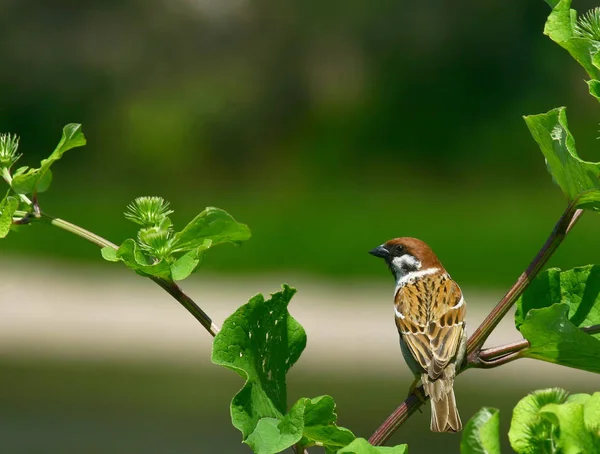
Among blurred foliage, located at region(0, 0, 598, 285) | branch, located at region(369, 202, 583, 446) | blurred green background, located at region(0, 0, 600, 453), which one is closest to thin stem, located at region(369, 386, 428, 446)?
branch, located at region(369, 202, 583, 446)

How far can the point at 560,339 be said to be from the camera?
754 millimetres

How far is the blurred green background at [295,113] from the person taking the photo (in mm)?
10008

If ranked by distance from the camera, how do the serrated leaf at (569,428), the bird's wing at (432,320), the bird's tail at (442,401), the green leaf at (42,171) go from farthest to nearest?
the bird's wing at (432,320) < the bird's tail at (442,401) < the green leaf at (42,171) < the serrated leaf at (569,428)

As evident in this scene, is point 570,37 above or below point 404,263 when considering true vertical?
below

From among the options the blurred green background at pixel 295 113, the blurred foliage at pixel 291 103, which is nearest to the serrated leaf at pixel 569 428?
the blurred green background at pixel 295 113

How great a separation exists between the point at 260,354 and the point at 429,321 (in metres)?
0.90

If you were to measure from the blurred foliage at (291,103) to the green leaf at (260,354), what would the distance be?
29.8 feet

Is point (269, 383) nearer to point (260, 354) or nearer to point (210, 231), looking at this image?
point (260, 354)

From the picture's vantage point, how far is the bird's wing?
1.53 metres

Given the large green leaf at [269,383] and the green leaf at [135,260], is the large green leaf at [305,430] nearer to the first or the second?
the large green leaf at [269,383]

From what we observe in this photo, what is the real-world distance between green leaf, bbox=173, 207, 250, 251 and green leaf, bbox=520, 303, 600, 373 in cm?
23

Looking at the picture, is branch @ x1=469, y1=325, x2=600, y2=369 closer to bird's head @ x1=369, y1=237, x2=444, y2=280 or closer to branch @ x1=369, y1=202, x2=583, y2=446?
branch @ x1=369, y1=202, x2=583, y2=446

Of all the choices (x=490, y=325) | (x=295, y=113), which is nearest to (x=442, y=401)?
(x=490, y=325)

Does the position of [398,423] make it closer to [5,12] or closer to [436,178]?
[436,178]
